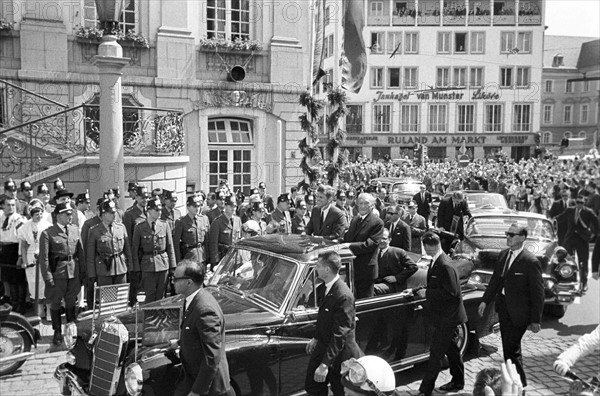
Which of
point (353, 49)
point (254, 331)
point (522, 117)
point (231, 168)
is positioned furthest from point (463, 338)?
point (522, 117)

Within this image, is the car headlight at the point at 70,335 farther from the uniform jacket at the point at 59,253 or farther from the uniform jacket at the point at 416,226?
the uniform jacket at the point at 416,226

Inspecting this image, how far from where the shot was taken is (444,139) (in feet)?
174

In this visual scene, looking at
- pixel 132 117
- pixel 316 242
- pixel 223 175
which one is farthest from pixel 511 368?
pixel 223 175

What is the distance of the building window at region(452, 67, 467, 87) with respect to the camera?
171 feet

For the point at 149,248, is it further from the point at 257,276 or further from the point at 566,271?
the point at 566,271

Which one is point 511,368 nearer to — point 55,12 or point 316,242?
point 316,242

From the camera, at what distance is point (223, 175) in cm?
1789

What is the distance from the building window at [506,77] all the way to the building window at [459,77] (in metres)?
3.34

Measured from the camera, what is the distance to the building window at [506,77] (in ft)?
170

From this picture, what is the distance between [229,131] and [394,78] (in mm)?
37247

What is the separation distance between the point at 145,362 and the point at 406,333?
10.3ft

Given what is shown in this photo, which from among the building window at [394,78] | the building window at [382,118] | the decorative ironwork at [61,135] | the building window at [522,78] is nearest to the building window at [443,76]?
the building window at [394,78]

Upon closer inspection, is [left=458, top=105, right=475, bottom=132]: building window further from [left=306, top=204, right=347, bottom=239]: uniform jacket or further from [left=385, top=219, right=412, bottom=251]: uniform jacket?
[left=306, top=204, right=347, bottom=239]: uniform jacket

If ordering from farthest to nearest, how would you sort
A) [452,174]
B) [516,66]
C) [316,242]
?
[516,66], [452,174], [316,242]
